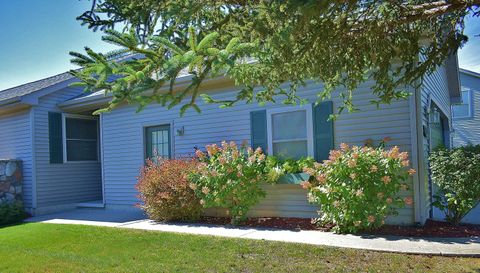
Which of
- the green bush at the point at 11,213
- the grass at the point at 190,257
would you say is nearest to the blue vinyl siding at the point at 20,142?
the green bush at the point at 11,213

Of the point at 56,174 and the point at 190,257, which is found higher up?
the point at 56,174

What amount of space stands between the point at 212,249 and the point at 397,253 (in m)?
2.56

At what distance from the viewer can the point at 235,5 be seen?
451cm

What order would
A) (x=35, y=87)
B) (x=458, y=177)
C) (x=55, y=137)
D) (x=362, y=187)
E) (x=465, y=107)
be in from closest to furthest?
(x=362, y=187), (x=458, y=177), (x=55, y=137), (x=35, y=87), (x=465, y=107)

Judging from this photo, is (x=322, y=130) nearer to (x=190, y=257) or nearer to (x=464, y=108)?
(x=190, y=257)

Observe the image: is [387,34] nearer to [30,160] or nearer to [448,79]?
[30,160]

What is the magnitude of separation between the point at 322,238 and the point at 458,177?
2.51 meters

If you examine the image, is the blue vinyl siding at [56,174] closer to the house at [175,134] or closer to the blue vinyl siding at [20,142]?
the house at [175,134]

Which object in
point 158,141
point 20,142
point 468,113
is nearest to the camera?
→ point 158,141

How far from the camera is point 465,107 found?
19.6m

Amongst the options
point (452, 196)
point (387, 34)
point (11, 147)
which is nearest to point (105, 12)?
point (387, 34)

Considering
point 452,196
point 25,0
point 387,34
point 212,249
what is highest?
point 25,0

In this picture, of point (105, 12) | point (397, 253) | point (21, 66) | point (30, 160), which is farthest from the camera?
point (21, 66)

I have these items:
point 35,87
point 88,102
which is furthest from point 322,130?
point 35,87
